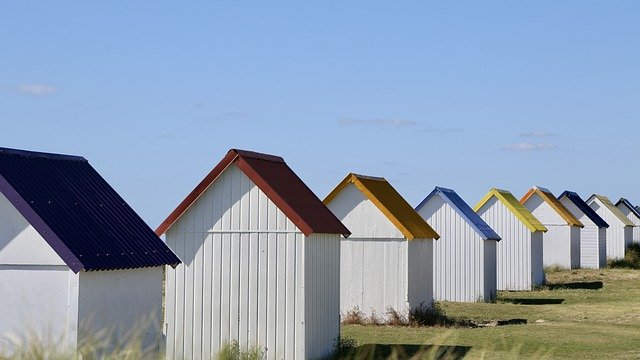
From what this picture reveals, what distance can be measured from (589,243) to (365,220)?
1390 inches

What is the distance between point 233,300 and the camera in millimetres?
21016

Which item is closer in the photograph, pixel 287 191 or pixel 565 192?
pixel 287 191

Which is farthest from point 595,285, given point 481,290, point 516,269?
point 481,290

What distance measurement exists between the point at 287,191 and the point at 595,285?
32346 millimetres

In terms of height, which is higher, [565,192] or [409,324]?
[565,192]

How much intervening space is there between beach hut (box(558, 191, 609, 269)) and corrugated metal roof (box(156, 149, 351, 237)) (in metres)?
42.0

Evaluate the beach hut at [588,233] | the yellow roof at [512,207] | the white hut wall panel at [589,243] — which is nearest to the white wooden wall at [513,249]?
the yellow roof at [512,207]

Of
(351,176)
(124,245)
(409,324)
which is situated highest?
(351,176)

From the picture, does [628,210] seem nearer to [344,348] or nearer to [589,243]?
[589,243]

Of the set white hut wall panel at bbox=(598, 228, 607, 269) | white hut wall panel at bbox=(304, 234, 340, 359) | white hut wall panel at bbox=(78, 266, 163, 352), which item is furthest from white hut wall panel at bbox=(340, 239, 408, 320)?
white hut wall panel at bbox=(598, 228, 607, 269)

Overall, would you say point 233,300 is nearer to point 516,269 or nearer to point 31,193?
point 31,193

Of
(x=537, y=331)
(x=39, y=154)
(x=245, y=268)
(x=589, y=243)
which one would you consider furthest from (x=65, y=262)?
(x=589, y=243)

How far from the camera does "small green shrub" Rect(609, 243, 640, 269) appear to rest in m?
66.5

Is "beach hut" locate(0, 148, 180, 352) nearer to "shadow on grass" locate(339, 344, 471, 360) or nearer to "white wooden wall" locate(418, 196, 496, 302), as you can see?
Answer: "shadow on grass" locate(339, 344, 471, 360)
